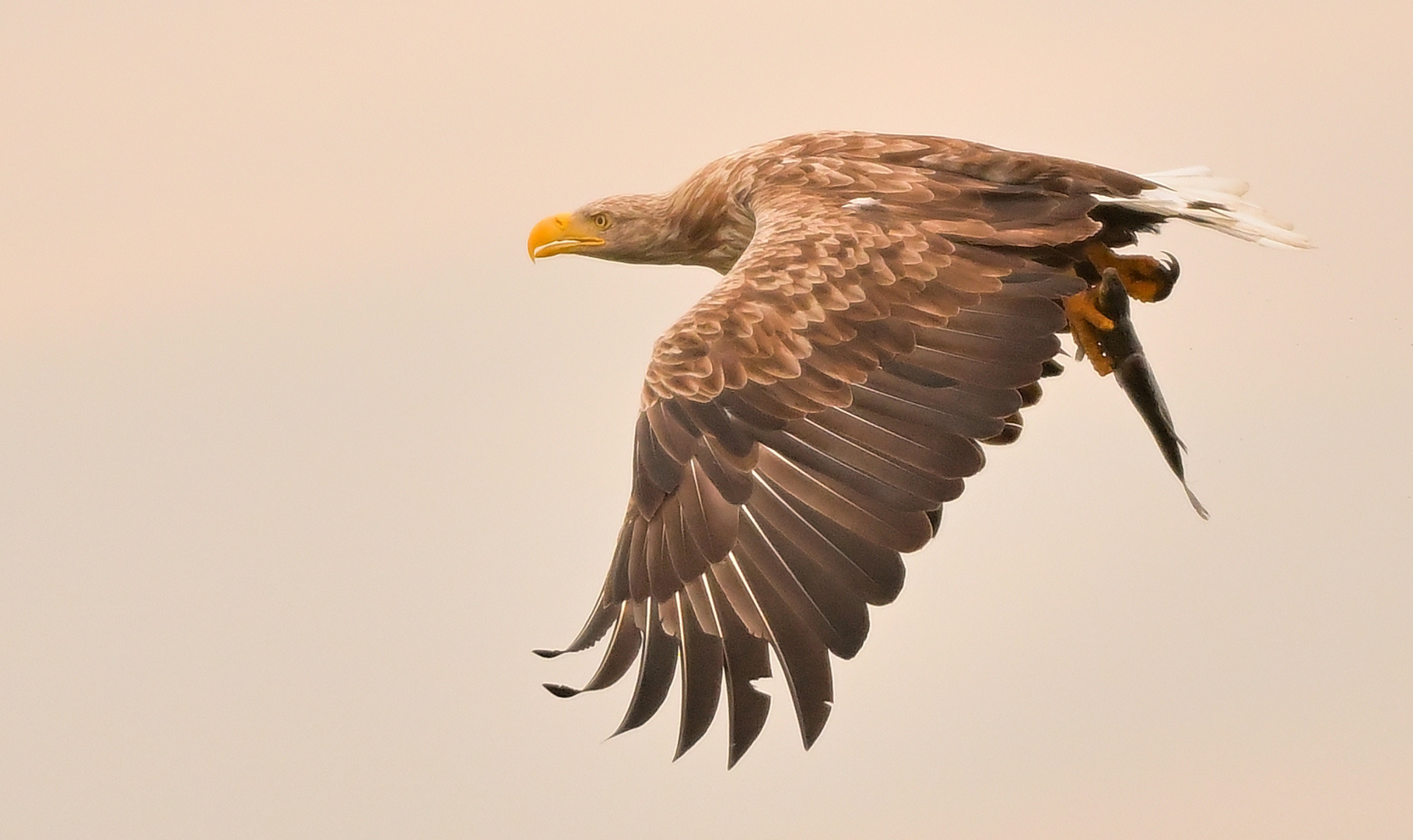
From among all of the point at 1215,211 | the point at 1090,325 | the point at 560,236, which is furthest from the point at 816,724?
the point at 560,236

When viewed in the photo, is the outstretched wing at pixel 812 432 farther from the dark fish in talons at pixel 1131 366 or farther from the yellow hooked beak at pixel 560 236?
the yellow hooked beak at pixel 560 236

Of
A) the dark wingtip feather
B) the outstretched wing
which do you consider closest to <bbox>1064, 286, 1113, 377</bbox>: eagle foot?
the outstretched wing

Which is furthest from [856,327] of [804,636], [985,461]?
[804,636]

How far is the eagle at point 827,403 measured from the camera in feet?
22.0

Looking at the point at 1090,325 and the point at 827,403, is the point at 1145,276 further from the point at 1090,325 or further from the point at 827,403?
the point at 827,403

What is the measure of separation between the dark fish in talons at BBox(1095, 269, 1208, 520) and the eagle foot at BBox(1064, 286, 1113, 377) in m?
0.01

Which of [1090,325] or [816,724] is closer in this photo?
[816,724]

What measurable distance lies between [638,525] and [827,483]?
683mm

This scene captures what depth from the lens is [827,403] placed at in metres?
7.23

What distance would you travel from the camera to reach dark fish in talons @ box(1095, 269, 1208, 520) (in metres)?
8.80

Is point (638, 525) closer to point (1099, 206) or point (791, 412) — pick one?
point (791, 412)

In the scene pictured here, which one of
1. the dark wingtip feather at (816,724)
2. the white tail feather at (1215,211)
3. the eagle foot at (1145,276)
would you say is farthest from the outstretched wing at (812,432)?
Answer: the eagle foot at (1145,276)

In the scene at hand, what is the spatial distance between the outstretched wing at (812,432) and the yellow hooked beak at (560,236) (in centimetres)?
231

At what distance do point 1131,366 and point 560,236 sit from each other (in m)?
2.87
